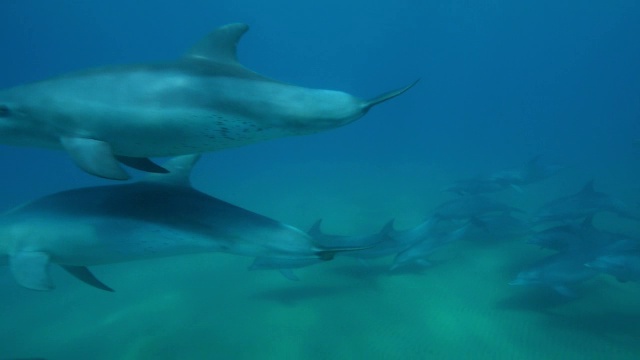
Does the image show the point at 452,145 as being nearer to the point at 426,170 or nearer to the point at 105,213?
the point at 426,170

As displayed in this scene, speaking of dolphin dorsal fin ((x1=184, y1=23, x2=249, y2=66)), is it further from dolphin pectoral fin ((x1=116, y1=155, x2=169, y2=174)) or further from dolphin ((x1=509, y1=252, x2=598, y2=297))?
dolphin ((x1=509, y1=252, x2=598, y2=297))

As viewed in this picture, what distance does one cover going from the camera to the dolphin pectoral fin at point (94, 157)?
342 cm

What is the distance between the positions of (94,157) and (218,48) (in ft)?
5.33

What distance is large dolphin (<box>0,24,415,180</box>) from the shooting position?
365 cm

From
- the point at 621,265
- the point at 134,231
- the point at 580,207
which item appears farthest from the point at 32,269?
the point at 580,207

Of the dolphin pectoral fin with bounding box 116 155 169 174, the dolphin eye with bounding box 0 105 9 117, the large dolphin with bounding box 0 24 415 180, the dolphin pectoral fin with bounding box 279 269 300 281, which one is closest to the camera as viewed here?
the large dolphin with bounding box 0 24 415 180

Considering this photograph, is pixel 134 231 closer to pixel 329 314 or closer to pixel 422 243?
pixel 329 314

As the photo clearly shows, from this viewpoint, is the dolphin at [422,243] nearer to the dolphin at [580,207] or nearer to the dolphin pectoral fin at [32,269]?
the dolphin at [580,207]

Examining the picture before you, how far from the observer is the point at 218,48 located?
14.1 ft

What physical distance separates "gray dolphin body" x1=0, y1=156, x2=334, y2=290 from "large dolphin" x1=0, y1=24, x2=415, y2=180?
756 mm

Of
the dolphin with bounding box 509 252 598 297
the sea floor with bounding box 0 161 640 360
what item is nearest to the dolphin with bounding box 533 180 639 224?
the sea floor with bounding box 0 161 640 360

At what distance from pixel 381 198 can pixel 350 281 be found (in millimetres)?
8668

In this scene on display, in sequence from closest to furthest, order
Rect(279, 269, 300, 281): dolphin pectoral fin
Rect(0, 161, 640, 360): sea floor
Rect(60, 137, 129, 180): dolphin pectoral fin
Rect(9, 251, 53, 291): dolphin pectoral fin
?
Rect(60, 137, 129, 180): dolphin pectoral fin → Rect(9, 251, 53, 291): dolphin pectoral fin → Rect(0, 161, 640, 360): sea floor → Rect(279, 269, 300, 281): dolphin pectoral fin

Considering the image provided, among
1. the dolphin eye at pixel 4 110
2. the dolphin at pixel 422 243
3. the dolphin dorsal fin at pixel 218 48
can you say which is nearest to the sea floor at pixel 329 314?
the dolphin at pixel 422 243
